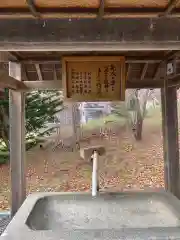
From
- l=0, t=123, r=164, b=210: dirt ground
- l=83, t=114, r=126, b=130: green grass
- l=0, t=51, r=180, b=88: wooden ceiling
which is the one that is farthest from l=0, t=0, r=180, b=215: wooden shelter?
l=83, t=114, r=126, b=130: green grass

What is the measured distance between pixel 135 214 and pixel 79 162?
6.18m

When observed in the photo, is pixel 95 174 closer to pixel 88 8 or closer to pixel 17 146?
pixel 17 146

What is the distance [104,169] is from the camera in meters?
8.21

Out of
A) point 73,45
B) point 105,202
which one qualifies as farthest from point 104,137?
point 73,45

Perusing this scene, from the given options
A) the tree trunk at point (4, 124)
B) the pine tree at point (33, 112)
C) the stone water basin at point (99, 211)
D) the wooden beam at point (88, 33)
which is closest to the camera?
the wooden beam at point (88, 33)

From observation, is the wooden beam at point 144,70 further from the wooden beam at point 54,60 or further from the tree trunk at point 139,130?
the tree trunk at point 139,130

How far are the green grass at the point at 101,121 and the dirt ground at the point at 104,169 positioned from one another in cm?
50

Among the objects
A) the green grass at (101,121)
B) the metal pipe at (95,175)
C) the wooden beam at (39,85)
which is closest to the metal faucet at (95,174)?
the metal pipe at (95,175)

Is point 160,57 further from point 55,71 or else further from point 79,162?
point 79,162

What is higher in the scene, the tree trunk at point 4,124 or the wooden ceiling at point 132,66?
the wooden ceiling at point 132,66

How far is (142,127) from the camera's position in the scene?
10047 mm

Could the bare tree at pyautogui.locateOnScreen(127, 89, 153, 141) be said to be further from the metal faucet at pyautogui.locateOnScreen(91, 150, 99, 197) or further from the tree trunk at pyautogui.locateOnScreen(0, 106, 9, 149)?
the metal faucet at pyautogui.locateOnScreen(91, 150, 99, 197)

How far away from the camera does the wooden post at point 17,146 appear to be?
10.3ft

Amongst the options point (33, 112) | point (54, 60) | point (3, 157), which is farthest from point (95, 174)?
point (3, 157)
